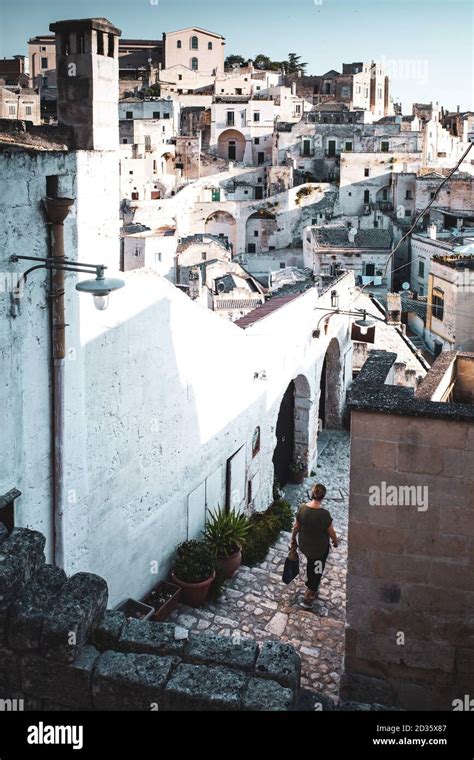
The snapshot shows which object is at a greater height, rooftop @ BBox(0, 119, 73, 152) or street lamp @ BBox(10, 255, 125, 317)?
rooftop @ BBox(0, 119, 73, 152)

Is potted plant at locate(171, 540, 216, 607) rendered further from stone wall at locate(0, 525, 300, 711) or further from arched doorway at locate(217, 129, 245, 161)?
arched doorway at locate(217, 129, 245, 161)

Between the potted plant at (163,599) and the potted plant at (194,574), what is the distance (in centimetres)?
12

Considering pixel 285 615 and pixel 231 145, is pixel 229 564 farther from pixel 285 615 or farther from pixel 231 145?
pixel 231 145

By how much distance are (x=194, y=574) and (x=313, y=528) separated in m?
1.74

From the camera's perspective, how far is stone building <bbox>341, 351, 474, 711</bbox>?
638cm

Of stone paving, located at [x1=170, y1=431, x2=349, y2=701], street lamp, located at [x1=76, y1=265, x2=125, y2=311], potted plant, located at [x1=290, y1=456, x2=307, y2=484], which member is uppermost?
street lamp, located at [x1=76, y1=265, x2=125, y2=311]

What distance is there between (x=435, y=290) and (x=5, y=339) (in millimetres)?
29945

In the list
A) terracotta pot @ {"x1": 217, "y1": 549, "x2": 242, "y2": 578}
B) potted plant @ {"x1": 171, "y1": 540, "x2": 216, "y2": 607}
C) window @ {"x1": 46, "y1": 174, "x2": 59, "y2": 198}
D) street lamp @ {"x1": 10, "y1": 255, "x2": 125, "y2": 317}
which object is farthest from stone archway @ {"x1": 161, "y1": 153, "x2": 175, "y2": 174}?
street lamp @ {"x1": 10, "y1": 255, "x2": 125, "y2": 317}

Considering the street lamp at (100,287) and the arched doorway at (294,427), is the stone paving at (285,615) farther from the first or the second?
the street lamp at (100,287)

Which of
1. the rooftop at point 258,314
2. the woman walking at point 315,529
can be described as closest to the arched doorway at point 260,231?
the rooftop at point 258,314

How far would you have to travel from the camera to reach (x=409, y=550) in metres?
6.64

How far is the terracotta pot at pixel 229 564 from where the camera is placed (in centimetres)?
1054
